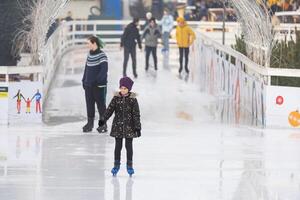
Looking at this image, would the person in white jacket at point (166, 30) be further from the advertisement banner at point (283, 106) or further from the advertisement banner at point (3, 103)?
the advertisement banner at point (3, 103)

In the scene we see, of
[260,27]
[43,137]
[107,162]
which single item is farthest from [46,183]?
[260,27]

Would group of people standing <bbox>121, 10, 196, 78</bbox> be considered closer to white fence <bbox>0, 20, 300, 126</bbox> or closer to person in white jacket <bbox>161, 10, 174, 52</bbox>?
white fence <bbox>0, 20, 300, 126</bbox>

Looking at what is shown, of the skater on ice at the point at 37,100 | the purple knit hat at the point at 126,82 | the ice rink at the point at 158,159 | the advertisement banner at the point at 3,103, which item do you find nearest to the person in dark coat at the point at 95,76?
the ice rink at the point at 158,159

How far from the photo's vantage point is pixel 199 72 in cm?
3050

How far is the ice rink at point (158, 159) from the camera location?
12.8 metres

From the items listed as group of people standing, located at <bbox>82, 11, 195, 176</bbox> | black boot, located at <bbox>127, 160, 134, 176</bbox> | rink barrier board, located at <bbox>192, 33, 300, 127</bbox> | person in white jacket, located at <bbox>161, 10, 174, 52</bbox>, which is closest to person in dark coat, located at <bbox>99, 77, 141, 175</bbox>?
group of people standing, located at <bbox>82, 11, 195, 176</bbox>

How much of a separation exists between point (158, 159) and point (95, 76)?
3.02 meters

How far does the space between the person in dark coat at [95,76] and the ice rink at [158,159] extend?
0.51 m

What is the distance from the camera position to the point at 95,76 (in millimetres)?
18109

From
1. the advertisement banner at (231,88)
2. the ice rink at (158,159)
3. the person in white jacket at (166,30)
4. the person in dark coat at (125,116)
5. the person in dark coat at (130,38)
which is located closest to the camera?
the ice rink at (158,159)

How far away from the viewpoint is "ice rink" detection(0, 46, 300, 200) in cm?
1284

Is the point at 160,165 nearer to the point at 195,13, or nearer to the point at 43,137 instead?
the point at 43,137

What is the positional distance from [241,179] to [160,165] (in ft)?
4.92

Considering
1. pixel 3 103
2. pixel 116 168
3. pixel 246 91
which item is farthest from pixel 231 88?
pixel 116 168
